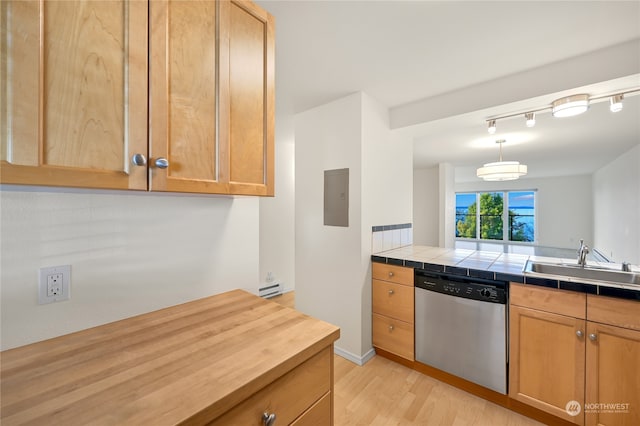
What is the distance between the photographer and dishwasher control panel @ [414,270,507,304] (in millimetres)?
1741

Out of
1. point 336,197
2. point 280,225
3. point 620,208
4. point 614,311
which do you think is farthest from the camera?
point 620,208

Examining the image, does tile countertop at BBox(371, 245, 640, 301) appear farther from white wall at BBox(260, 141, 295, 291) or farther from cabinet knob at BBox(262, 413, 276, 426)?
white wall at BBox(260, 141, 295, 291)

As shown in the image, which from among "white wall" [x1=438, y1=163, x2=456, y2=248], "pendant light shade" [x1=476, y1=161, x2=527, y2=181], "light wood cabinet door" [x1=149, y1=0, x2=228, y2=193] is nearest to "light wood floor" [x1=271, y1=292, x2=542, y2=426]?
"light wood cabinet door" [x1=149, y1=0, x2=228, y2=193]

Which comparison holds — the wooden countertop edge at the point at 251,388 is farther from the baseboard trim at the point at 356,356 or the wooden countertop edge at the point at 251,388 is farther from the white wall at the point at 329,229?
the baseboard trim at the point at 356,356

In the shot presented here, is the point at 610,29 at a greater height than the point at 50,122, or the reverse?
the point at 610,29

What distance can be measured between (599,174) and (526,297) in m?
7.40

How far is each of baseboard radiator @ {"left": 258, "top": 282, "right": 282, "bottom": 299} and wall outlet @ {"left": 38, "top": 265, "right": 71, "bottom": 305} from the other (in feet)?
9.76

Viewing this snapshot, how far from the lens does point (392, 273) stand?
2.24 metres

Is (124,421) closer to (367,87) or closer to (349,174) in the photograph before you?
(349,174)

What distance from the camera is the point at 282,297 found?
3.88 m

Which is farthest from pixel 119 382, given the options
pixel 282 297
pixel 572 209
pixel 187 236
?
pixel 572 209

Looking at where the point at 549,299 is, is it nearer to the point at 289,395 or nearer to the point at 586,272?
the point at 586,272

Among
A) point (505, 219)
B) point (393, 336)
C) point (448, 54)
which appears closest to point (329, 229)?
point (393, 336)

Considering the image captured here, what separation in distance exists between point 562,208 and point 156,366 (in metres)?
10.3
